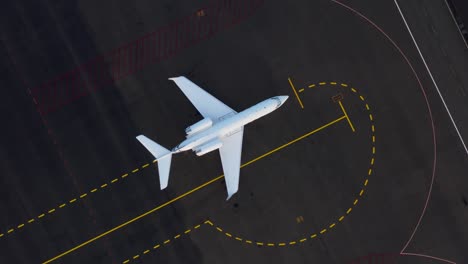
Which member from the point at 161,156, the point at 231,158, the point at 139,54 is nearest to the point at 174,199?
the point at 161,156

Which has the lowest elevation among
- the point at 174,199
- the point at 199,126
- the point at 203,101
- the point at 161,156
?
the point at 174,199

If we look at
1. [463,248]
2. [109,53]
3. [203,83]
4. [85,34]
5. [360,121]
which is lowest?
[463,248]

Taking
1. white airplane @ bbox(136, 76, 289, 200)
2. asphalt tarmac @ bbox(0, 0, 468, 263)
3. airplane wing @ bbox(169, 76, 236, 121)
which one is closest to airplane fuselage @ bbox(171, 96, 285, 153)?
Answer: white airplane @ bbox(136, 76, 289, 200)

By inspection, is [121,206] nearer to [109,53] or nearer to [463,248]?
[109,53]

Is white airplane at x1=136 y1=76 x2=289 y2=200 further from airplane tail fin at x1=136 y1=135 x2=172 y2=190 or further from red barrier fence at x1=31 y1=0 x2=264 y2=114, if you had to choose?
red barrier fence at x1=31 y1=0 x2=264 y2=114

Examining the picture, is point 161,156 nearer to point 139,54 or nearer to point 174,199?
point 174,199

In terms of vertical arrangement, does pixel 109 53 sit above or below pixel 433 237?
above

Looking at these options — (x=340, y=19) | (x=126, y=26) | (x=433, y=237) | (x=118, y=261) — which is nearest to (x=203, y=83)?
(x=126, y=26)
